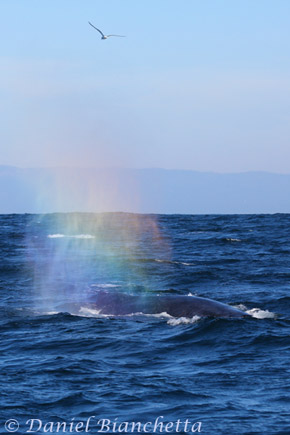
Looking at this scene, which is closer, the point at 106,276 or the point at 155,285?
the point at 155,285

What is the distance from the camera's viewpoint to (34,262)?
3447 centimetres

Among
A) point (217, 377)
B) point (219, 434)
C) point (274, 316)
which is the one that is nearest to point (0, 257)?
point (274, 316)

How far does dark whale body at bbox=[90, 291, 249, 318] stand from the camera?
18.1 m

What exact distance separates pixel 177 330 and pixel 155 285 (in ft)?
31.4

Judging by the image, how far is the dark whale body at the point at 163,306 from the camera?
18125mm

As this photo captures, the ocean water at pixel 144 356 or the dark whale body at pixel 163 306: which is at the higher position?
the dark whale body at pixel 163 306

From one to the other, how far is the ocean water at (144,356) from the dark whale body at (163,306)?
34 cm

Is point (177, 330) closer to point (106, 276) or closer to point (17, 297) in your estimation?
point (17, 297)

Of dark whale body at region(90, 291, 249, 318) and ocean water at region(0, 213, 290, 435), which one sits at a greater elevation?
dark whale body at region(90, 291, 249, 318)

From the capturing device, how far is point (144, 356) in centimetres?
1452

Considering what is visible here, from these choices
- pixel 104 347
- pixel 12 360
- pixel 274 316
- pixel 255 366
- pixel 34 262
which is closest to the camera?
pixel 255 366

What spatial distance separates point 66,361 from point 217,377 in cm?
318

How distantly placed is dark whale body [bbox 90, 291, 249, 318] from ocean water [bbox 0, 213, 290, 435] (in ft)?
1.12

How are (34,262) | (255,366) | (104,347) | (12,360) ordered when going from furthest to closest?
(34,262)
(104,347)
(12,360)
(255,366)
